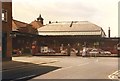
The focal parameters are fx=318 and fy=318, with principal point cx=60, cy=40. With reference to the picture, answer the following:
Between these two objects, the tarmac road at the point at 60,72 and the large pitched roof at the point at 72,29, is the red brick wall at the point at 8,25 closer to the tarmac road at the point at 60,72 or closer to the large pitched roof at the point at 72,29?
the tarmac road at the point at 60,72

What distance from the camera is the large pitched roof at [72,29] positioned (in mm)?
99500

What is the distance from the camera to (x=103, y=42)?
8075 cm

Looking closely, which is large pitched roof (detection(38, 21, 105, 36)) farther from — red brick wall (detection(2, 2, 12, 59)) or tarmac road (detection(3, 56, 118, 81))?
tarmac road (detection(3, 56, 118, 81))

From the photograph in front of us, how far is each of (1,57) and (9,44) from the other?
3205 mm

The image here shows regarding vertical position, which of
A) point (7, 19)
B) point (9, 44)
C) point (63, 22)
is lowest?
point (9, 44)

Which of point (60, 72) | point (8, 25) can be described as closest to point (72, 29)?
point (8, 25)

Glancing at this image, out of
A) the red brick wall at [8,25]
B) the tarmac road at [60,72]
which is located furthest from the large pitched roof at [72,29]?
the tarmac road at [60,72]

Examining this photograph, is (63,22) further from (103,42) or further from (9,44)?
(9,44)

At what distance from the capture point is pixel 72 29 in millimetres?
101375

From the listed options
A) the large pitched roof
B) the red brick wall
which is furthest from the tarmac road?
the large pitched roof

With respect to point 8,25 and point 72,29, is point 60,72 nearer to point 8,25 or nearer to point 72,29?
point 8,25

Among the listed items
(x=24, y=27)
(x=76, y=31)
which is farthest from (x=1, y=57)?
(x=76, y=31)

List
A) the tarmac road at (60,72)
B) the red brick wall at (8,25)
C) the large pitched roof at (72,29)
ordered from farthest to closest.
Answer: the large pitched roof at (72,29), the red brick wall at (8,25), the tarmac road at (60,72)

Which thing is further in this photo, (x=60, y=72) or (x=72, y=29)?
(x=72, y=29)
